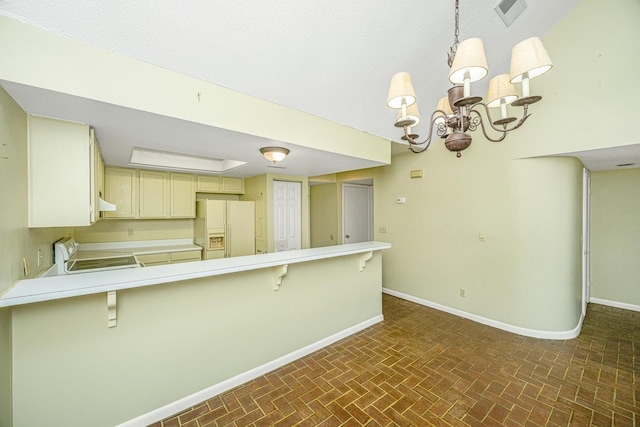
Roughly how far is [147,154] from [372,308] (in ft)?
13.1

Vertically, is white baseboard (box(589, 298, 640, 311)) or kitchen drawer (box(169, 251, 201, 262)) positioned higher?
kitchen drawer (box(169, 251, 201, 262))

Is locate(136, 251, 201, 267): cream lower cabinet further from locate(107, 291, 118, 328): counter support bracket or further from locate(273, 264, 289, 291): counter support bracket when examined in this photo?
locate(273, 264, 289, 291): counter support bracket

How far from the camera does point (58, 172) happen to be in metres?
1.84

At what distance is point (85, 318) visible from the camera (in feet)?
5.46

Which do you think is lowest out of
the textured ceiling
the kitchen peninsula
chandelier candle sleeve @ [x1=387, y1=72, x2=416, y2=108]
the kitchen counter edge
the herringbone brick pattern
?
the herringbone brick pattern

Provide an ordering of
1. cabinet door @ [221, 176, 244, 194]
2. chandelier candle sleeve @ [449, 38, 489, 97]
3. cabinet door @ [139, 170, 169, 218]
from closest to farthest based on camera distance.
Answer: chandelier candle sleeve @ [449, 38, 489, 97] → cabinet door @ [139, 170, 169, 218] → cabinet door @ [221, 176, 244, 194]

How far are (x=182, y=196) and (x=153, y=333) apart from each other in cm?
313

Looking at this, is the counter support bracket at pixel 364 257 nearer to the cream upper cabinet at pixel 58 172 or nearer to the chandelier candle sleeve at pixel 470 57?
the chandelier candle sleeve at pixel 470 57

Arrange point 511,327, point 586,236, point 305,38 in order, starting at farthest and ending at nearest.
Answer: point 586,236, point 511,327, point 305,38

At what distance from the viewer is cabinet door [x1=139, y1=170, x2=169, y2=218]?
4164mm

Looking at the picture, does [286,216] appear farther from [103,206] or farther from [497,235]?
[497,235]

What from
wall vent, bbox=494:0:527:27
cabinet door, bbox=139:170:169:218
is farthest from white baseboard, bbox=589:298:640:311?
cabinet door, bbox=139:170:169:218

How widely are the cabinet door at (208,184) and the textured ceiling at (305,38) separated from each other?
2.94m

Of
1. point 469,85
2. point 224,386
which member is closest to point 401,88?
point 469,85
